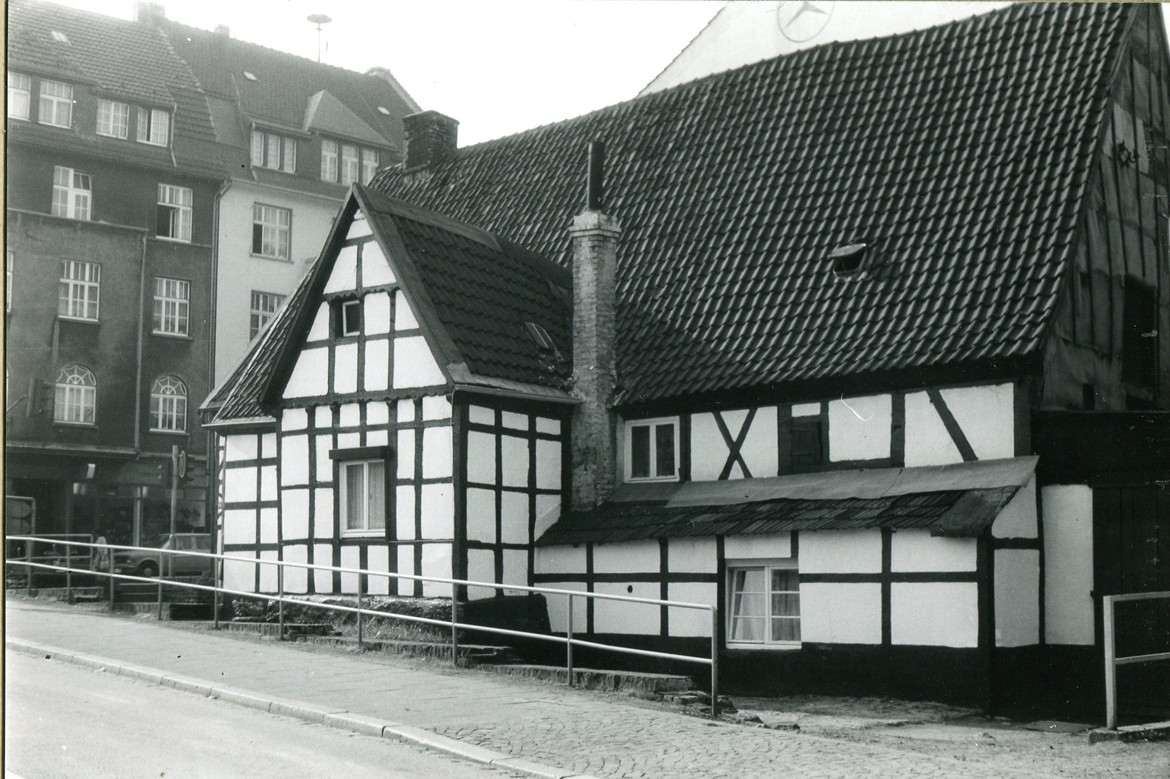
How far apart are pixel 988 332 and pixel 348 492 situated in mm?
8817

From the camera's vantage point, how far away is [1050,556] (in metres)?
15.3

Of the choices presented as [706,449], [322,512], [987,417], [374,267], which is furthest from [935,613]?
[374,267]

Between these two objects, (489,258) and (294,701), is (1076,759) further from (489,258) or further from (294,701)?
(489,258)

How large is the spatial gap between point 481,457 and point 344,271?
3465mm

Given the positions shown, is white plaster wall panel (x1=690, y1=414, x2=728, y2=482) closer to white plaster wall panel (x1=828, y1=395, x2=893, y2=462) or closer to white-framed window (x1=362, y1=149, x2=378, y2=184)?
white plaster wall panel (x1=828, y1=395, x2=893, y2=462)

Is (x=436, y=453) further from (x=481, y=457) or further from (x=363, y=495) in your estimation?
(x=363, y=495)

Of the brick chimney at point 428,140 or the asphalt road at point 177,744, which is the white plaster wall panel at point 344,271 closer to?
the asphalt road at point 177,744

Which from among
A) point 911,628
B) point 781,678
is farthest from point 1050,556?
point 781,678

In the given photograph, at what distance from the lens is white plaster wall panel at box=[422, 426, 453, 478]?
17.7 m

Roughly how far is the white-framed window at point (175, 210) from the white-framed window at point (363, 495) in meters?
5.94

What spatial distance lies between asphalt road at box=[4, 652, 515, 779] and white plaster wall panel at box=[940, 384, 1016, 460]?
805 cm

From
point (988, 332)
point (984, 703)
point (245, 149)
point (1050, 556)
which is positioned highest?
point (245, 149)

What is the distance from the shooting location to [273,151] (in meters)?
34.2

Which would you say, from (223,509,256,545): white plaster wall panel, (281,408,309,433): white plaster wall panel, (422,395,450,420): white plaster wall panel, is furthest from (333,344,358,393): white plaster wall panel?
(223,509,256,545): white plaster wall panel
